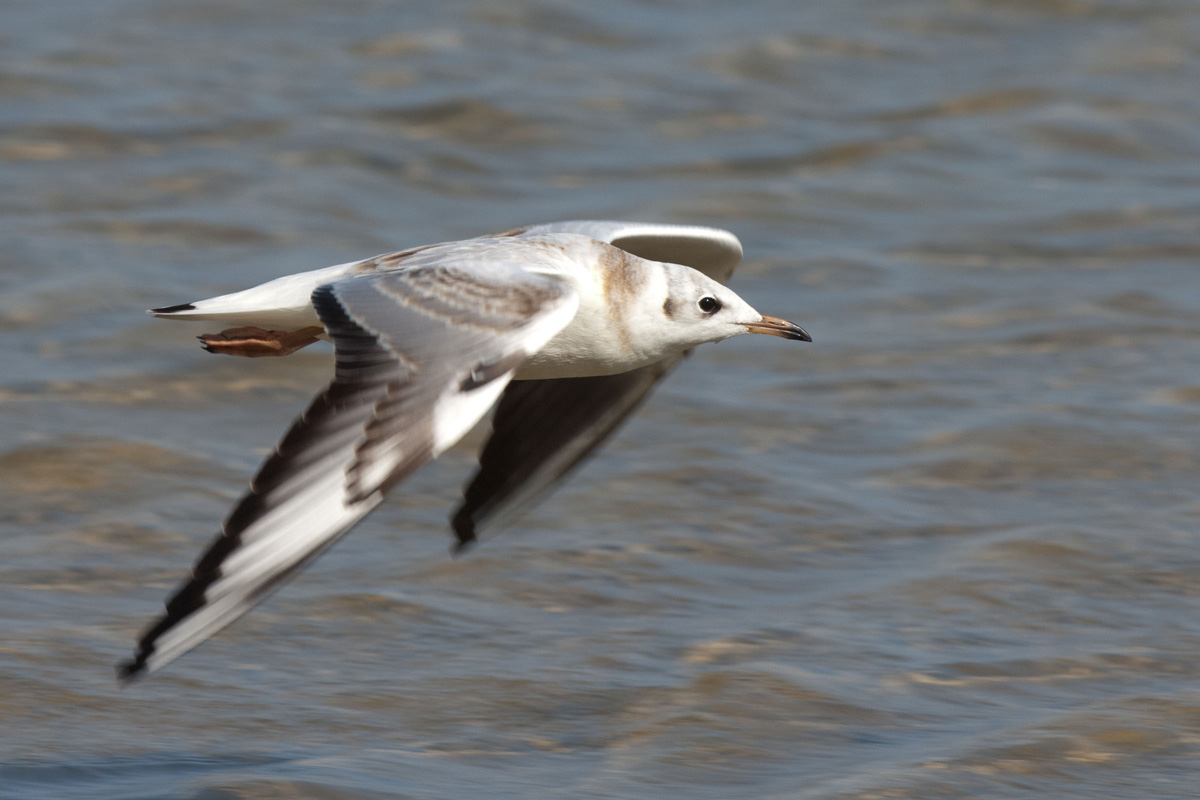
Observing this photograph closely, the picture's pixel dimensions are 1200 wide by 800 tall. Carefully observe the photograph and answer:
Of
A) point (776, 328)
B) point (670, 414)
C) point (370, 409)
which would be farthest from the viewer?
point (670, 414)

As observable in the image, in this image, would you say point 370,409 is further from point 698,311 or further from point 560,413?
point 560,413

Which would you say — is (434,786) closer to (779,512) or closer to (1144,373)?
(779,512)

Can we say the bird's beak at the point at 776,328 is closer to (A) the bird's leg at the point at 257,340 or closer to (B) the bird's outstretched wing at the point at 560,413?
(B) the bird's outstretched wing at the point at 560,413

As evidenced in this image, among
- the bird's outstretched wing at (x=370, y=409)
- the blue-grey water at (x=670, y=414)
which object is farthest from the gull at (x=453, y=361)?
the blue-grey water at (x=670, y=414)

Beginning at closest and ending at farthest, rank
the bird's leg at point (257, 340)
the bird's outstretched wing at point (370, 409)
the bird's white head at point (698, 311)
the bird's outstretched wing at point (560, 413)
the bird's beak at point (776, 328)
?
the bird's outstretched wing at point (370, 409), the bird's leg at point (257, 340), the bird's white head at point (698, 311), the bird's beak at point (776, 328), the bird's outstretched wing at point (560, 413)

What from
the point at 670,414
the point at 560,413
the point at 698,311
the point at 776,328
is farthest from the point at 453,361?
Result: the point at 670,414

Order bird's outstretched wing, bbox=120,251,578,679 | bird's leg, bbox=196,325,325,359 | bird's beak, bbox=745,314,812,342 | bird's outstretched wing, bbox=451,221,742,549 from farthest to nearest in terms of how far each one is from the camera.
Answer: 1. bird's outstretched wing, bbox=451,221,742,549
2. bird's beak, bbox=745,314,812,342
3. bird's leg, bbox=196,325,325,359
4. bird's outstretched wing, bbox=120,251,578,679

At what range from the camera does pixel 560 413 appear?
568 centimetres

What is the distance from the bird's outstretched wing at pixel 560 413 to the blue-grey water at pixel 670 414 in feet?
1.44

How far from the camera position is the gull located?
149 inches

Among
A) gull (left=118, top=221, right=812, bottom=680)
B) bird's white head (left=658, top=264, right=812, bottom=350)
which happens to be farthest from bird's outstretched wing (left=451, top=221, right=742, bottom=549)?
bird's white head (left=658, top=264, right=812, bottom=350)

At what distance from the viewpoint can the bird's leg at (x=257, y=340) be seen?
4.95m

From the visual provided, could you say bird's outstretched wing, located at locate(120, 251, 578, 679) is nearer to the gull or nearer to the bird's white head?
the gull

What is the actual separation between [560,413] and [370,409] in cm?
168
